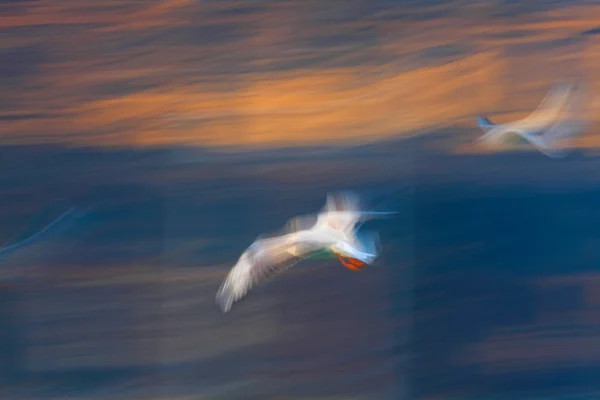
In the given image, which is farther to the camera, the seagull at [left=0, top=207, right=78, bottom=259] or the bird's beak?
the bird's beak

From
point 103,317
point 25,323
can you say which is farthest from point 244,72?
point 25,323

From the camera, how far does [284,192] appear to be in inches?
69.5

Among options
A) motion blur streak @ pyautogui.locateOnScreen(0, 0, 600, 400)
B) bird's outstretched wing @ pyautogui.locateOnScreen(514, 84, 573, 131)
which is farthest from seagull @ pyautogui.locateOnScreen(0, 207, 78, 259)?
bird's outstretched wing @ pyautogui.locateOnScreen(514, 84, 573, 131)

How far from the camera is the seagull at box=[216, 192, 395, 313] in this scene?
177 cm

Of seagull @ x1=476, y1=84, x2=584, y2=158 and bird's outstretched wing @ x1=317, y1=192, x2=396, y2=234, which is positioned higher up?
seagull @ x1=476, y1=84, x2=584, y2=158

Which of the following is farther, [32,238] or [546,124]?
[546,124]

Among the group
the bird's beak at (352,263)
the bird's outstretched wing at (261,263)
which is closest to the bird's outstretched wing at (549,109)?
the bird's beak at (352,263)

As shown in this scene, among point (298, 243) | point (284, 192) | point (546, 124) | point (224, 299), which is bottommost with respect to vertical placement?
point (224, 299)

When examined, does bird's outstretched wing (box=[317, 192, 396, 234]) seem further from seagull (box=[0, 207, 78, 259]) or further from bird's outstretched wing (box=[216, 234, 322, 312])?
seagull (box=[0, 207, 78, 259])

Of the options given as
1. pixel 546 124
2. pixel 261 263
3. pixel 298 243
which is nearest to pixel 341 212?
pixel 298 243

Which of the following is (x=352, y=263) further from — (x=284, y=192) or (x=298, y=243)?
(x=284, y=192)

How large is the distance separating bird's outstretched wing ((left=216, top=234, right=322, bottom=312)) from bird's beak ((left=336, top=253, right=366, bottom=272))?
10 centimetres

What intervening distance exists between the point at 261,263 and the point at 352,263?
0.30 metres

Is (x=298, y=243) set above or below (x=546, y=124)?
below
